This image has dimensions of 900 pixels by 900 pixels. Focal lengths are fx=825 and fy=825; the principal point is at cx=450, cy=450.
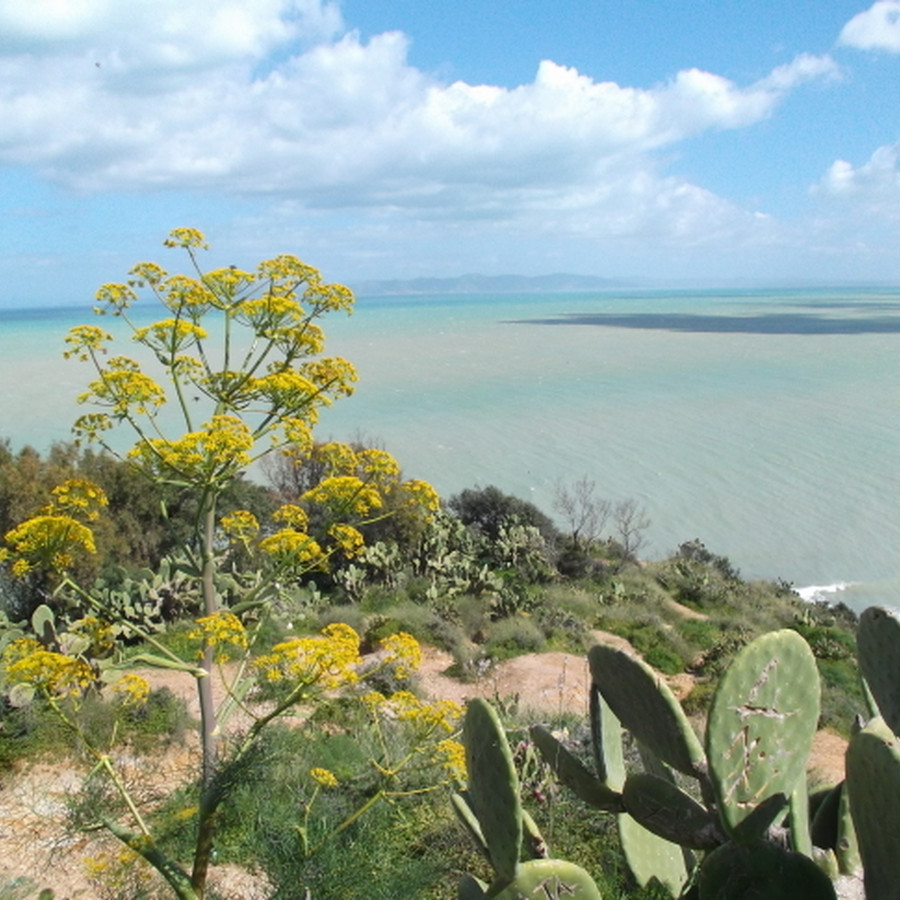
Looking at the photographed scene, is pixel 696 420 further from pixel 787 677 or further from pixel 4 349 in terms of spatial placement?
pixel 4 349

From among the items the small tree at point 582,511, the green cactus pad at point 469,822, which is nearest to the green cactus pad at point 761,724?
the green cactus pad at point 469,822

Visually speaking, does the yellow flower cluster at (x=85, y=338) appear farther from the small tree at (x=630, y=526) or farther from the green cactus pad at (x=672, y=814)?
the small tree at (x=630, y=526)

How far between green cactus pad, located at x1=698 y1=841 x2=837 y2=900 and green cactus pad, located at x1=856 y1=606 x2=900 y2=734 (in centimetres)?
49

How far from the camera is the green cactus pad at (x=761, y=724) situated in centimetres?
197

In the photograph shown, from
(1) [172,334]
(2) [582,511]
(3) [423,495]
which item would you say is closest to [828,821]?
(3) [423,495]

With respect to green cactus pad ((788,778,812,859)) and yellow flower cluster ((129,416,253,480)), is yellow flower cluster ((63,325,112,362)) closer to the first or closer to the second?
yellow flower cluster ((129,416,253,480))

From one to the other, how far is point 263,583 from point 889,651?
2.59 meters

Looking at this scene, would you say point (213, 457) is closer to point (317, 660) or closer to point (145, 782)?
point (317, 660)

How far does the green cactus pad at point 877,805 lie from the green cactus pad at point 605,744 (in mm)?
802

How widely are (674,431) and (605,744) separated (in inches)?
1213

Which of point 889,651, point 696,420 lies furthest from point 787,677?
point 696,420

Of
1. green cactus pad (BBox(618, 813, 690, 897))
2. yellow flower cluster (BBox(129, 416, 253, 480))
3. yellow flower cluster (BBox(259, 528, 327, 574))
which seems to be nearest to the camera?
green cactus pad (BBox(618, 813, 690, 897))

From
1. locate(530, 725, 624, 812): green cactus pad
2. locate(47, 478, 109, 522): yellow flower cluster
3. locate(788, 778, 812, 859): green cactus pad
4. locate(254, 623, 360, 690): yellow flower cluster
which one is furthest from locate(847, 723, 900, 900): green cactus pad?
locate(47, 478, 109, 522): yellow flower cluster

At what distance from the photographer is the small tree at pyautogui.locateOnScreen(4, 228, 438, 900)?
3271 mm
